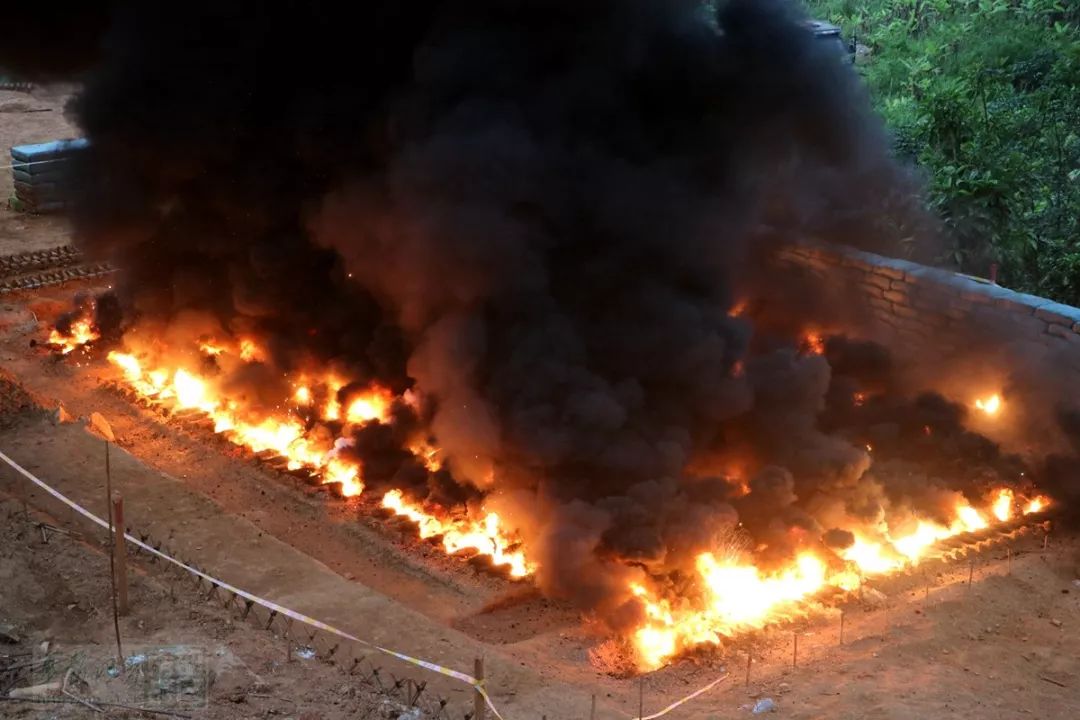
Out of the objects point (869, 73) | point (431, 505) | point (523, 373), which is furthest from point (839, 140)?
point (869, 73)

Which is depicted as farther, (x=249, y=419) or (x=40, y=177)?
(x=40, y=177)

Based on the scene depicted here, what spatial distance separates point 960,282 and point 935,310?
1.67ft

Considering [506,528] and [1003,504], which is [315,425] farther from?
[1003,504]

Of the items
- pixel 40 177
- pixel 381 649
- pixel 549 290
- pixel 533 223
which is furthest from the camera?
pixel 40 177

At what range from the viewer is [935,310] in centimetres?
1517

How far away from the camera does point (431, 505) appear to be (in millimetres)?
13680

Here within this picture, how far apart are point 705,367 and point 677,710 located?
176 inches

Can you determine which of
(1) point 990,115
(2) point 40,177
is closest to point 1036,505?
(1) point 990,115

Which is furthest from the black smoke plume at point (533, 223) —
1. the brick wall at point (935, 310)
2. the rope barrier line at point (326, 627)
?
the rope barrier line at point (326, 627)

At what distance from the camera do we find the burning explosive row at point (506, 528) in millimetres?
11227

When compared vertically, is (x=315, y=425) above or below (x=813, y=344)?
below

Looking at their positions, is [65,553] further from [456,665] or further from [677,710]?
[677,710]

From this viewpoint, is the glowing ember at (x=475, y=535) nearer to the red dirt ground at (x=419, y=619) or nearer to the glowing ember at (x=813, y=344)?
the red dirt ground at (x=419, y=619)

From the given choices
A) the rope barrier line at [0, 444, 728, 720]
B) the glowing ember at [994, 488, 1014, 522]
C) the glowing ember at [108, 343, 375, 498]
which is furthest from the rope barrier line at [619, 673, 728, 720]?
the glowing ember at [108, 343, 375, 498]
